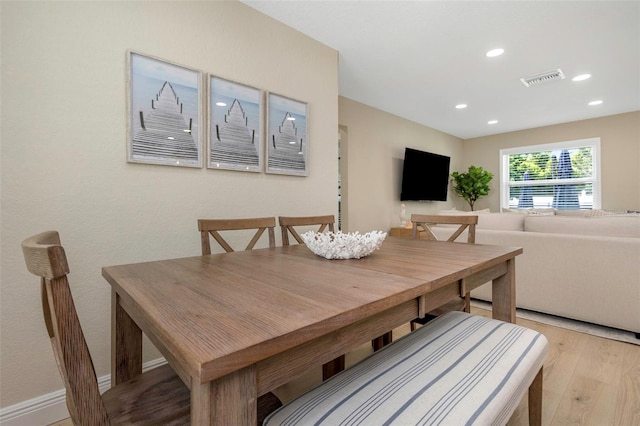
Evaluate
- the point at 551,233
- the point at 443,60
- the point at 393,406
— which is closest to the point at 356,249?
the point at 393,406

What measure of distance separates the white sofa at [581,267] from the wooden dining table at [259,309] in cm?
152

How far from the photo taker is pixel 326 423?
66 centimetres

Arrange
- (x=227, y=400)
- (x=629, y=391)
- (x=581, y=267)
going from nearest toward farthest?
(x=227, y=400), (x=629, y=391), (x=581, y=267)

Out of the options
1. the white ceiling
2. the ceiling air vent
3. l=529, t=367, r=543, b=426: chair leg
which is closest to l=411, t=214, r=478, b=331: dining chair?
l=529, t=367, r=543, b=426: chair leg

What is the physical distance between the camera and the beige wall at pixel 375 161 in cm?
423

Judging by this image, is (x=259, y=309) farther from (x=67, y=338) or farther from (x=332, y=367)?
(x=332, y=367)

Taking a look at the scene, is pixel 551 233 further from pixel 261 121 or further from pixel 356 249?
pixel 261 121

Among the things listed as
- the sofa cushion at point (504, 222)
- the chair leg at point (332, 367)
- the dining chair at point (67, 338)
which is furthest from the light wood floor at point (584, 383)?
the dining chair at point (67, 338)

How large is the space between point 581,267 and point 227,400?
2874 mm

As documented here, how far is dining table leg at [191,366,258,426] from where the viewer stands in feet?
1.62

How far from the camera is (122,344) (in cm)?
106

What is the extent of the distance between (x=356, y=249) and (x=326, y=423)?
0.68 metres

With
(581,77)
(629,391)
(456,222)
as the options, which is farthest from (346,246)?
(581,77)

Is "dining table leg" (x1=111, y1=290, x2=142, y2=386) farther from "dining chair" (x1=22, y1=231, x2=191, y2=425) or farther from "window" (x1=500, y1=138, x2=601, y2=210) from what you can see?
"window" (x1=500, y1=138, x2=601, y2=210)
